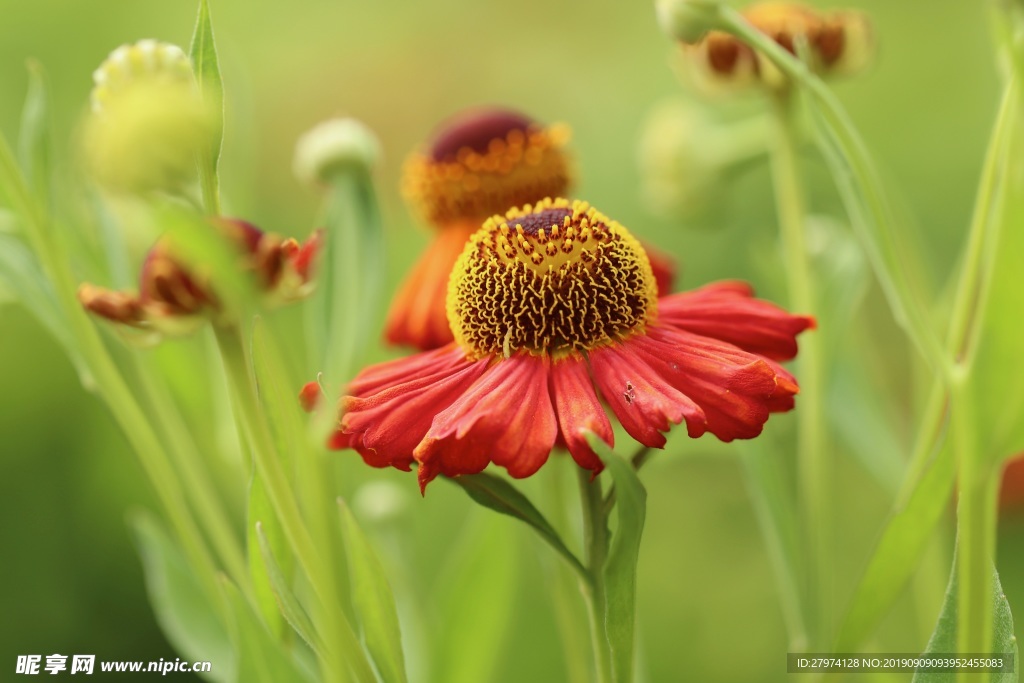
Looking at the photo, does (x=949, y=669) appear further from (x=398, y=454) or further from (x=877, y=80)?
(x=877, y=80)

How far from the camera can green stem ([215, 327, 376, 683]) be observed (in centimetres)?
34

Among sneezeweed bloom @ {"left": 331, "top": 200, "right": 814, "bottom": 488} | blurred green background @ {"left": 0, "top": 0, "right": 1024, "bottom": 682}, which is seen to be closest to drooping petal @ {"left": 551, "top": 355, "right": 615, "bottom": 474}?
sneezeweed bloom @ {"left": 331, "top": 200, "right": 814, "bottom": 488}

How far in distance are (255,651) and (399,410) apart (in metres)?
0.10

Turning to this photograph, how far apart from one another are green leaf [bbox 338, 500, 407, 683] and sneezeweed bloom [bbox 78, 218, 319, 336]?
79 millimetres

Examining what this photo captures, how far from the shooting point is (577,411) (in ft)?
1.16

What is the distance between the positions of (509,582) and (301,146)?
250mm

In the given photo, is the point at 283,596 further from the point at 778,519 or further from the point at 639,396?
the point at 778,519

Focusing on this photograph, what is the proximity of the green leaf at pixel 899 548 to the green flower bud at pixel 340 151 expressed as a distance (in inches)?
11.6

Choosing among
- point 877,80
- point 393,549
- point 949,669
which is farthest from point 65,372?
point 877,80

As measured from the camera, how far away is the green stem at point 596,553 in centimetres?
36

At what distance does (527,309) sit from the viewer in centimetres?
41

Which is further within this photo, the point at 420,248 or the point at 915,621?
the point at 420,248

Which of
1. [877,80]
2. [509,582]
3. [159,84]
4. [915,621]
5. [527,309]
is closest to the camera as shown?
[159,84]

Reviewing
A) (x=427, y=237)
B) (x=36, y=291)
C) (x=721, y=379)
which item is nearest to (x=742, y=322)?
(x=721, y=379)
